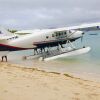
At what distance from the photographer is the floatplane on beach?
70.5 feet

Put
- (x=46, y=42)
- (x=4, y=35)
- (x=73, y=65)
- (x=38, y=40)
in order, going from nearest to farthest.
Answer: (x=73, y=65) < (x=4, y=35) < (x=38, y=40) < (x=46, y=42)

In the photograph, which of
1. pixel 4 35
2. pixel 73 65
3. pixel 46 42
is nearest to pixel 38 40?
pixel 46 42

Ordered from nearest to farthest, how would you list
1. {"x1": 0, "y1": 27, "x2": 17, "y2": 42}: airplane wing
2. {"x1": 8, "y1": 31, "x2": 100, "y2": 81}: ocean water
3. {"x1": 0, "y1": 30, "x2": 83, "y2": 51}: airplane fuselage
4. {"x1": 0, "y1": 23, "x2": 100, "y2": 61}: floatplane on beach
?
1. {"x1": 8, "y1": 31, "x2": 100, "y2": 81}: ocean water
2. {"x1": 0, "y1": 27, "x2": 17, "y2": 42}: airplane wing
3. {"x1": 0, "y1": 23, "x2": 100, "y2": 61}: floatplane on beach
4. {"x1": 0, "y1": 30, "x2": 83, "y2": 51}: airplane fuselage

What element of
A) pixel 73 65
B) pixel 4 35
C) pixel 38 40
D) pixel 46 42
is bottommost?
pixel 73 65

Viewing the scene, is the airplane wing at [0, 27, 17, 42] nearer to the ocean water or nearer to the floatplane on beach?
the floatplane on beach

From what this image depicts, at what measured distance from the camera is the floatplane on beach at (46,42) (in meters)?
21.5

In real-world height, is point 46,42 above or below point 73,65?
above

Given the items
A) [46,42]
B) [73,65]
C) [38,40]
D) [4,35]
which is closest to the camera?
[73,65]

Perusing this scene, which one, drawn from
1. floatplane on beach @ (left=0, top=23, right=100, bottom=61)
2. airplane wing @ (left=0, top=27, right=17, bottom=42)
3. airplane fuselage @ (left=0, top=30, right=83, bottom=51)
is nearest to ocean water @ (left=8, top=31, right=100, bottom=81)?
floatplane on beach @ (left=0, top=23, right=100, bottom=61)

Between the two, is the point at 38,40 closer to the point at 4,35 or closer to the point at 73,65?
the point at 4,35

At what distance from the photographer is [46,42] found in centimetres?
2358

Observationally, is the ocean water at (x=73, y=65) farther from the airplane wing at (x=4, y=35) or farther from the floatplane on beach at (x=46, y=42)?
the airplane wing at (x=4, y=35)

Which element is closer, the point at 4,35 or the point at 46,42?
the point at 4,35

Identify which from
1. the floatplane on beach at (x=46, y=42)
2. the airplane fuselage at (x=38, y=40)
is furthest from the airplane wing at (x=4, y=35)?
the airplane fuselage at (x=38, y=40)
